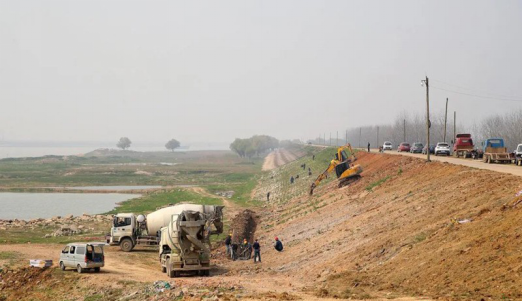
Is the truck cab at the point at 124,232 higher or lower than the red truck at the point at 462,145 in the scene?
lower

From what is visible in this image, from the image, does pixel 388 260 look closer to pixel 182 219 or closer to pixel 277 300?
pixel 277 300

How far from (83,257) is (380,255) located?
16683 millimetres

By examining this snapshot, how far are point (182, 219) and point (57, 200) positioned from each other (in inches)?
2740

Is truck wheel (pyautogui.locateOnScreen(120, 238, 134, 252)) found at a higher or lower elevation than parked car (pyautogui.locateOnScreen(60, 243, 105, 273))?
lower

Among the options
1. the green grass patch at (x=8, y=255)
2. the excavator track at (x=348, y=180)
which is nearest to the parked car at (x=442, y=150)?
the excavator track at (x=348, y=180)

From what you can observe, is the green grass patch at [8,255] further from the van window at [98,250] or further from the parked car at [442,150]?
the parked car at [442,150]

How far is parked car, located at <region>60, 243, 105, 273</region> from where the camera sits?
32.3 m

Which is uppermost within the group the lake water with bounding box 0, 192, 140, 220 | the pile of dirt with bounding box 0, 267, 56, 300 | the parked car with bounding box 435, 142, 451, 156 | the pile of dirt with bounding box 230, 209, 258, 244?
the parked car with bounding box 435, 142, 451, 156

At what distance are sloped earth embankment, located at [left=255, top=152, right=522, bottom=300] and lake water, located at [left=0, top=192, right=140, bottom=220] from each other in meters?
39.2

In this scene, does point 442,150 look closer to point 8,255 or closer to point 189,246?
point 189,246

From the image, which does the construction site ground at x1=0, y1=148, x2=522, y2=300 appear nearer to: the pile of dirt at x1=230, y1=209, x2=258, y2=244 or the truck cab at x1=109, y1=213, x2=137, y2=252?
the truck cab at x1=109, y1=213, x2=137, y2=252

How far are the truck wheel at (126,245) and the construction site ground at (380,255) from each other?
0.88m

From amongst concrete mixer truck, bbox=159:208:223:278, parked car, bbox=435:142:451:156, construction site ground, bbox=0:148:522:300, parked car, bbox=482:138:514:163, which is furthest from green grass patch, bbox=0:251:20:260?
parked car, bbox=435:142:451:156

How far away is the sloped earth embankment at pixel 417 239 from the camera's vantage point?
20.5 meters
